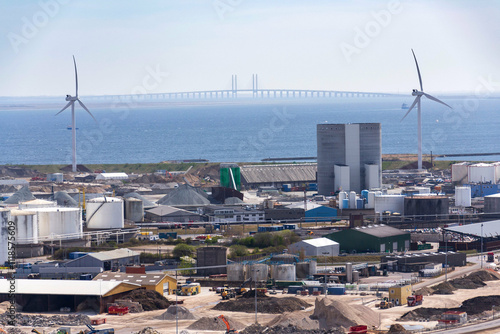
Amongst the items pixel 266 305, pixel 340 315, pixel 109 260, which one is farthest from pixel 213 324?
pixel 109 260

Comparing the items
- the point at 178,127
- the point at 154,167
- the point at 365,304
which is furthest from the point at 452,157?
the point at 178,127

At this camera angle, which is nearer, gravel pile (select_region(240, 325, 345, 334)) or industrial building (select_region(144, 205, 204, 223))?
gravel pile (select_region(240, 325, 345, 334))

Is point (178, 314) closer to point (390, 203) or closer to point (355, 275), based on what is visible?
point (355, 275)

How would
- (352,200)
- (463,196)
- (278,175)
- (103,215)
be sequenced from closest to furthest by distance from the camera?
(103,215) < (352,200) < (463,196) < (278,175)

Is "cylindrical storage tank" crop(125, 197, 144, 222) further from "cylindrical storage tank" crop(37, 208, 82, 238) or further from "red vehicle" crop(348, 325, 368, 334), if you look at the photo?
"red vehicle" crop(348, 325, 368, 334)

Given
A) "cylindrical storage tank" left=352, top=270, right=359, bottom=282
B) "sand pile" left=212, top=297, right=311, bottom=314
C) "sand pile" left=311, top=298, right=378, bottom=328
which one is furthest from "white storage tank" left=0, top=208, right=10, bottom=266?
"sand pile" left=311, top=298, right=378, bottom=328

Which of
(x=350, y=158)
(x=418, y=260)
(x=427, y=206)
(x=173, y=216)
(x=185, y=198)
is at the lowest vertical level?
(x=418, y=260)

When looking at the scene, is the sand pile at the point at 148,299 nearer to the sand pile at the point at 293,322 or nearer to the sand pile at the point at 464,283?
the sand pile at the point at 293,322

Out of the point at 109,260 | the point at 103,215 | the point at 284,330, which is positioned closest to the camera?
the point at 284,330
